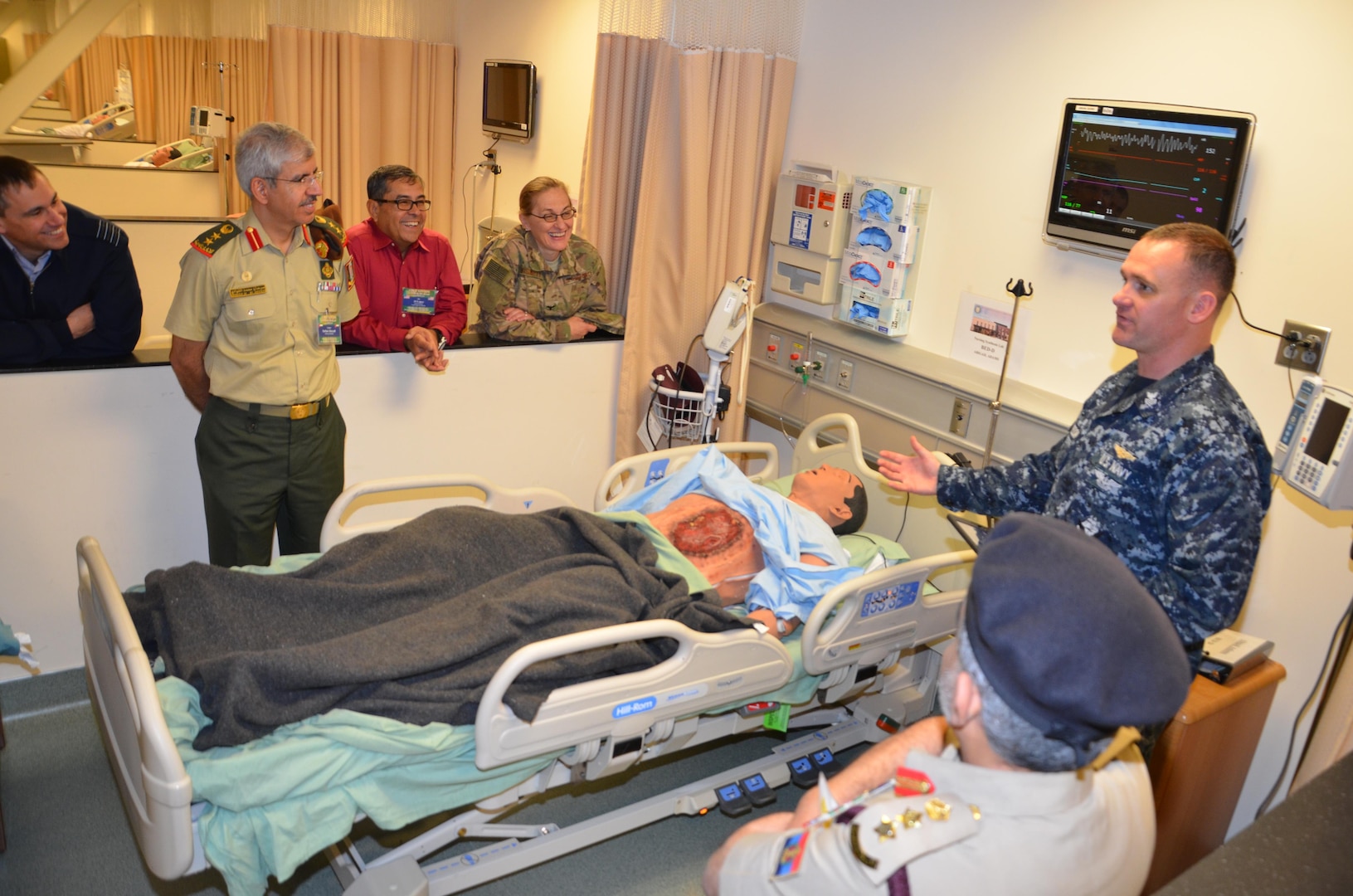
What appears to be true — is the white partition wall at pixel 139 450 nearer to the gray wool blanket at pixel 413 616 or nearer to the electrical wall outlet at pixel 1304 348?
the gray wool blanket at pixel 413 616

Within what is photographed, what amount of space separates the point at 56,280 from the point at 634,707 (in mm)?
2178

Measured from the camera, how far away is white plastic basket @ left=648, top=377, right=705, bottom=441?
3.90 meters

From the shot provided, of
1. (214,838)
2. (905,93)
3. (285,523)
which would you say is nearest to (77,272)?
(285,523)

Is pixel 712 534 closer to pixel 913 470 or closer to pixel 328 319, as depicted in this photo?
pixel 913 470

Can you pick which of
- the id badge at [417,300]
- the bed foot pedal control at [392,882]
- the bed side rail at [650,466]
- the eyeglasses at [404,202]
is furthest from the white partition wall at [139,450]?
the bed foot pedal control at [392,882]

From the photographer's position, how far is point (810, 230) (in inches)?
159

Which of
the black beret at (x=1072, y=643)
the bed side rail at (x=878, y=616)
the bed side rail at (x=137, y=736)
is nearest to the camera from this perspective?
the black beret at (x=1072, y=643)

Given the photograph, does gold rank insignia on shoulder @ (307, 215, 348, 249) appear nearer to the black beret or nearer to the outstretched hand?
the outstretched hand

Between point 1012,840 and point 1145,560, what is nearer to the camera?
point 1012,840

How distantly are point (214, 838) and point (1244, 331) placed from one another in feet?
9.68

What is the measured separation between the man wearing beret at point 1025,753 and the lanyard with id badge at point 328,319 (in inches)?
90.6

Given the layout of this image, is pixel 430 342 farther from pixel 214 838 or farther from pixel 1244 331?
pixel 1244 331

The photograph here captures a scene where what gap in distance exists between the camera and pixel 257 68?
26.7ft

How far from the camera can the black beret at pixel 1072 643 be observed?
1.09 metres
